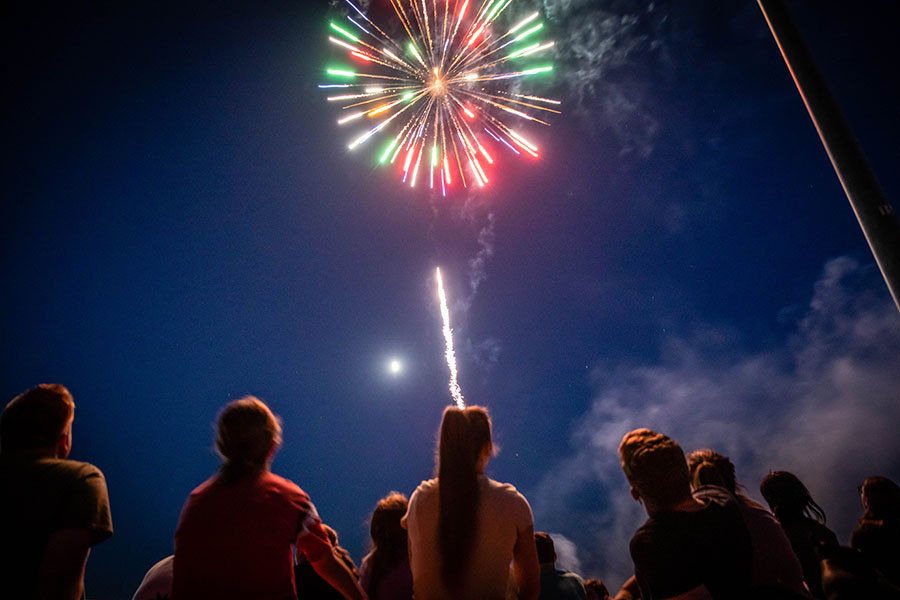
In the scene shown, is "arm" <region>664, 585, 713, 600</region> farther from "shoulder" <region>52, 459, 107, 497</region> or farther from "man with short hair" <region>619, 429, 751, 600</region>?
"shoulder" <region>52, 459, 107, 497</region>

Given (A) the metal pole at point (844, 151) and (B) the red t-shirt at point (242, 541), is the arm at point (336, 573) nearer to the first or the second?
(B) the red t-shirt at point (242, 541)

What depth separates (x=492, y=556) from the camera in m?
3.09

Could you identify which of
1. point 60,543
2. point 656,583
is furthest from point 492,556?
point 60,543

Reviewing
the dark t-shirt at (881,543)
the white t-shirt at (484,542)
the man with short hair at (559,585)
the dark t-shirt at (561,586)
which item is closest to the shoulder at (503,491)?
the white t-shirt at (484,542)

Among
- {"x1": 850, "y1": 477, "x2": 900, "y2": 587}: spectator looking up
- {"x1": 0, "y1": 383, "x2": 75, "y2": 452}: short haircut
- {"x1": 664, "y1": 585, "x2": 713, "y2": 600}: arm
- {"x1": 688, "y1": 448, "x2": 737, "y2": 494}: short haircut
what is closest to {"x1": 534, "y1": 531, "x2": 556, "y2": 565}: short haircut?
{"x1": 688, "y1": 448, "x2": 737, "y2": 494}: short haircut

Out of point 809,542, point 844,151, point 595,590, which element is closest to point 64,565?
point 844,151

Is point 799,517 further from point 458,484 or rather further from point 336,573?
point 336,573

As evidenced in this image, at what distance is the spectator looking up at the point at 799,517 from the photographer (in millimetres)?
4734

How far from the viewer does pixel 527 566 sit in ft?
10.6

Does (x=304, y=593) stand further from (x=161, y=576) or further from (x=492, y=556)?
(x=492, y=556)

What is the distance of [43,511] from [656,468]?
4.02 meters

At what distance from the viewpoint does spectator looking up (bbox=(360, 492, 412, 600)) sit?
419 centimetres

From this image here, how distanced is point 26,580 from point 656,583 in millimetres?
3820

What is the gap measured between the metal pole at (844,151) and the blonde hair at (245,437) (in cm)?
447
